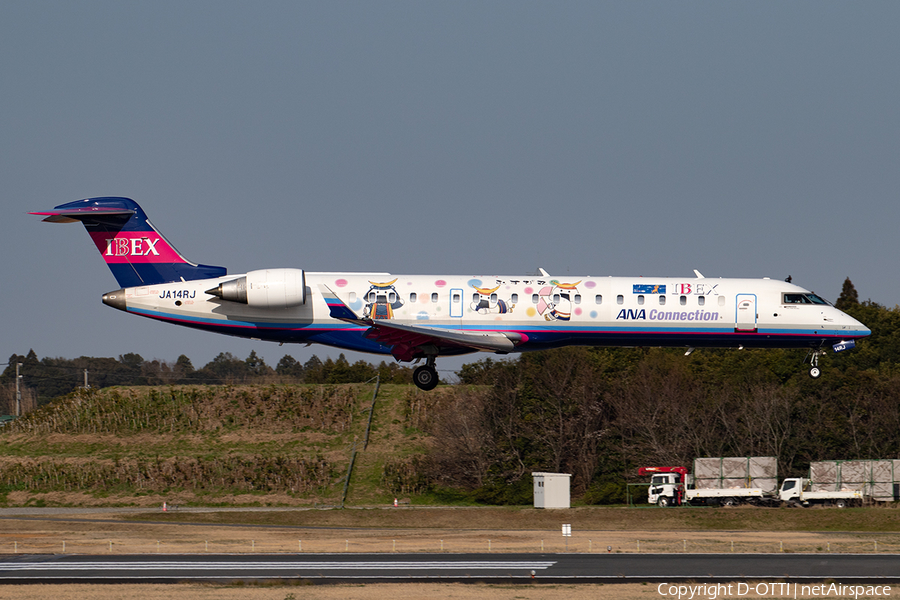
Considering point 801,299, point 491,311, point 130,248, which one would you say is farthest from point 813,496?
point 130,248

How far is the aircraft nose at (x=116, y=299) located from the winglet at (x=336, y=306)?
24.0ft

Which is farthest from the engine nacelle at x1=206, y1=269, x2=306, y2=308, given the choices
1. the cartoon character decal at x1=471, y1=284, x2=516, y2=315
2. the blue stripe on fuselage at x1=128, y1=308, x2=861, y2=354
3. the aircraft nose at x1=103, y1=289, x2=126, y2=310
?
the cartoon character decal at x1=471, y1=284, x2=516, y2=315

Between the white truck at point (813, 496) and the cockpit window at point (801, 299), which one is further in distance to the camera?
the white truck at point (813, 496)

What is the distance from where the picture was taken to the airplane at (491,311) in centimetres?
3309

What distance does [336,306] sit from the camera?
1307 inches

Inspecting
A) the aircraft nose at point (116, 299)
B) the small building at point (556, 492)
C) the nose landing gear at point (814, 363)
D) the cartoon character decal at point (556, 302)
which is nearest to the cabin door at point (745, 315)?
the nose landing gear at point (814, 363)

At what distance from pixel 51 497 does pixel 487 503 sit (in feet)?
92.4

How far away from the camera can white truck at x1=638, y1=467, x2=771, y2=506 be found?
5359 cm

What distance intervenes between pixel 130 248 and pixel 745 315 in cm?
2250

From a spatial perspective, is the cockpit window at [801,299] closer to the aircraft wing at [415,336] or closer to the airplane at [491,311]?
the airplane at [491,311]

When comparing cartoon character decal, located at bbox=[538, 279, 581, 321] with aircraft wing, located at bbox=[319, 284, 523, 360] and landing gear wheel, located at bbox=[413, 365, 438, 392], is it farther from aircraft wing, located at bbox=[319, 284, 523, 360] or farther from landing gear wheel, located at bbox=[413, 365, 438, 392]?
landing gear wheel, located at bbox=[413, 365, 438, 392]

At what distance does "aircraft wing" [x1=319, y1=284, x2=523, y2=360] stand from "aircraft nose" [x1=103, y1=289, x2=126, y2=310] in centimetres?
731

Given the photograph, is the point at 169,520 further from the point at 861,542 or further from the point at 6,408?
the point at 6,408

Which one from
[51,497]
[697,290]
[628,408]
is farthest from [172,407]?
[697,290]
